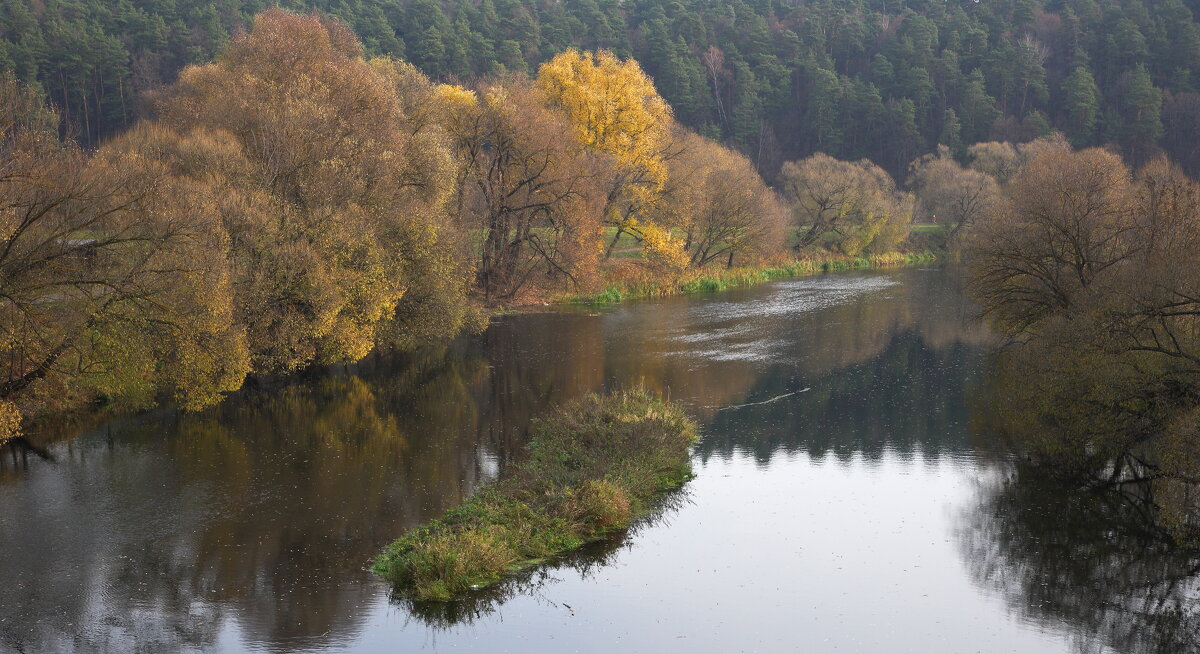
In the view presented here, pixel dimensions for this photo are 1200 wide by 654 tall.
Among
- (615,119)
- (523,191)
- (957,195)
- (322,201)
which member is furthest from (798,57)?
(322,201)

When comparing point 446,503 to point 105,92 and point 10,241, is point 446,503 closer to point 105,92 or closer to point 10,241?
point 10,241

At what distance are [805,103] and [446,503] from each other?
96555 millimetres

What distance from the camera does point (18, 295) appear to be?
20.2 m

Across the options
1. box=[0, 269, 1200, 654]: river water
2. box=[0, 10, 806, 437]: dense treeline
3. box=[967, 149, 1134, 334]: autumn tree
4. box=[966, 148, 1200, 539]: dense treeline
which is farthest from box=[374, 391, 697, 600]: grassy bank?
box=[967, 149, 1134, 334]: autumn tree

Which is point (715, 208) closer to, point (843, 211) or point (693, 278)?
point (693, 278)

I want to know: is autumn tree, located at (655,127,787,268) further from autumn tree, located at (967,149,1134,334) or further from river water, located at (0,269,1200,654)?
river water, located at (0,269,1200,654)

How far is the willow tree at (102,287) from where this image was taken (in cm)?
2042

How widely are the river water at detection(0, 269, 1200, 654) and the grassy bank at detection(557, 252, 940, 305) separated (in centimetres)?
1788

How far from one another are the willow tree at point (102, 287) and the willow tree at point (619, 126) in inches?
980

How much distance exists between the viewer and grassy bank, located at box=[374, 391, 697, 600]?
14.9 m

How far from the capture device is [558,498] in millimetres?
17453

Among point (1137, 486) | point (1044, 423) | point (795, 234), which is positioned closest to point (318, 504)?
point (1044, 423)

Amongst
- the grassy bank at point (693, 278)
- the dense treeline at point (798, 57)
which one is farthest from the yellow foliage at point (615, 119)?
the dense treeline at point (798, 57)

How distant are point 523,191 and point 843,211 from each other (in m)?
29.1
